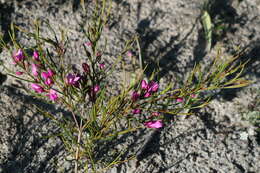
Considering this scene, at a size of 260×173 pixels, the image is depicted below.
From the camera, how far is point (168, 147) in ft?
5.45

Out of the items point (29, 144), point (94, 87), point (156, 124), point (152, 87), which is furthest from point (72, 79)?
point (29, 144)

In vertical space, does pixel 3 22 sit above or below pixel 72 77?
above

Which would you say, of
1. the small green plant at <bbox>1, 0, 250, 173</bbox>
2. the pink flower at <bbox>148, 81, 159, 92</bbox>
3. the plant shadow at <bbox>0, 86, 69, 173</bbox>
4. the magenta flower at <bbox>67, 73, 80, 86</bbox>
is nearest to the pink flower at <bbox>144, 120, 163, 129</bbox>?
the small green plant at <bbox>1, 0, 250, 173</bbox>

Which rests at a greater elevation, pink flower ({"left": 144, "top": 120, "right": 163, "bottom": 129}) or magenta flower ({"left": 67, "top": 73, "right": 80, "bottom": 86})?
magenta flower ({"left": 67, "top": 73, "right": 80, "bottom": 86})

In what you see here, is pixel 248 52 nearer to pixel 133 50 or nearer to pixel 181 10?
pixel 181 10

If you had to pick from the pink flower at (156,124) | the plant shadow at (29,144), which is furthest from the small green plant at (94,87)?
the plant shadow at (29,144)

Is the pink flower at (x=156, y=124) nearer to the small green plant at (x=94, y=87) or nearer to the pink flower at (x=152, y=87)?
the small green plant at (x=94, y=87)

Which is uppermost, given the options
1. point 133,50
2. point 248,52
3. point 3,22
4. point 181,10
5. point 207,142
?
point 3,22

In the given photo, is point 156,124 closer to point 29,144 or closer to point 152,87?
point 152,87

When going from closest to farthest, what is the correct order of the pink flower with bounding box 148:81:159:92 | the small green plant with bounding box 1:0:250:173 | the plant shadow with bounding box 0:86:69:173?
the small green plant with bounding box 1:0:250:173 → the pink flower with bounding box 148:81:159:92 → the plant shadow with bounding box 0:86:69:173

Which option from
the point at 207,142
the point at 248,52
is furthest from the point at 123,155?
the point at 248,52

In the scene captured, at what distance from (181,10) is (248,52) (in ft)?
2.06

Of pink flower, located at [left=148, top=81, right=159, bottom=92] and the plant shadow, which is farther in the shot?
the plant shadow

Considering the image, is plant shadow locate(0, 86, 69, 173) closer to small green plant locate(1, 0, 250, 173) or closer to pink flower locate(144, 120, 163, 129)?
small green plant locate(1, 0, 250, 173)
